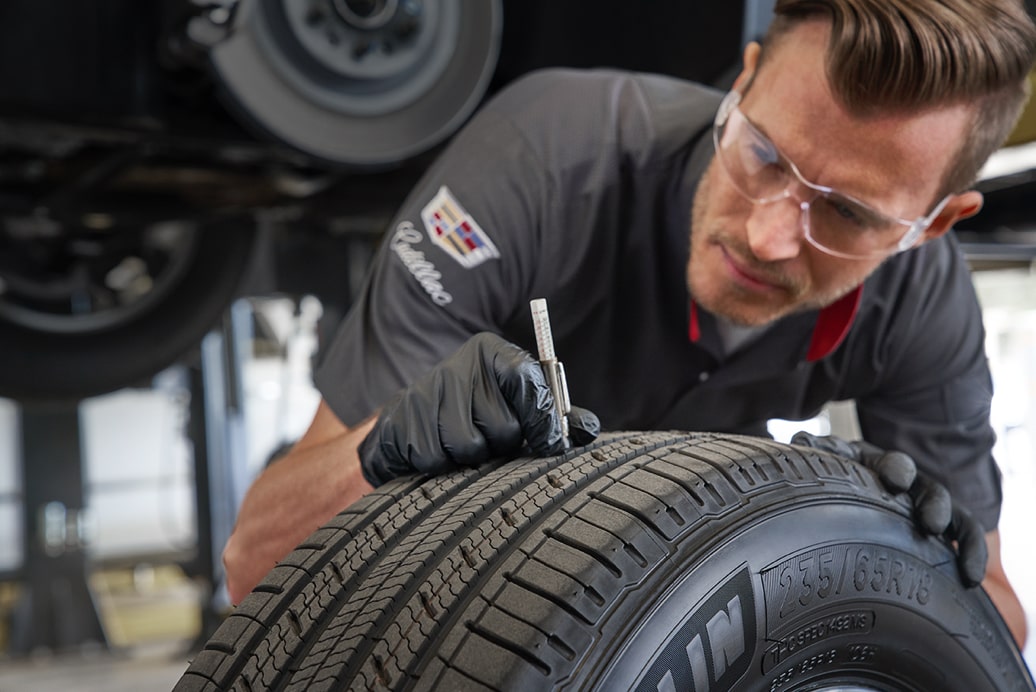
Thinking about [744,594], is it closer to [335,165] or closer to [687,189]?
[687,189]

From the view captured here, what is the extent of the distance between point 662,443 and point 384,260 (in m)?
0.43

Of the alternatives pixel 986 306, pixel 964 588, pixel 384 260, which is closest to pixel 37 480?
pixel 384 260

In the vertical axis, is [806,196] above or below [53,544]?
above

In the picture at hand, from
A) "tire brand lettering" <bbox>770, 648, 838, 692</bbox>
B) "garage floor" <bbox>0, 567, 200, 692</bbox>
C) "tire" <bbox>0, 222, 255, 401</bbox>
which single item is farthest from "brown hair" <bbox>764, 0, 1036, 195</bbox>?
"garage floor" <bbox>0, 567, 200, 692</bbox>

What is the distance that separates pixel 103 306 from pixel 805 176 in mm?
1830

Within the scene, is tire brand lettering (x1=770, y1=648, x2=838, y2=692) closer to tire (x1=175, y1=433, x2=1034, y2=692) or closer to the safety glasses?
tire (x1=175, y1=433, x2=1034, y2=692)

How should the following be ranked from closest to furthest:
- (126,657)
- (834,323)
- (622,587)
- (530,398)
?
(622,587) → (530,398) → (834,323) → (126,657)

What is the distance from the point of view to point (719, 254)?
980 mm

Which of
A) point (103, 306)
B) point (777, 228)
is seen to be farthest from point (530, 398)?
point (103, 306)

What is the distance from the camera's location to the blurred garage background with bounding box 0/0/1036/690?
4.01 ft

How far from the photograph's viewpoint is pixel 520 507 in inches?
23.1

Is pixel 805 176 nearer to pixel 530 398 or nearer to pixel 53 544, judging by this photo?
pixel 530 398

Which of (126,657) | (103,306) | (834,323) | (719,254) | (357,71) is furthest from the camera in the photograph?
(126,657)

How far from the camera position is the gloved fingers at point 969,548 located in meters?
0.71
